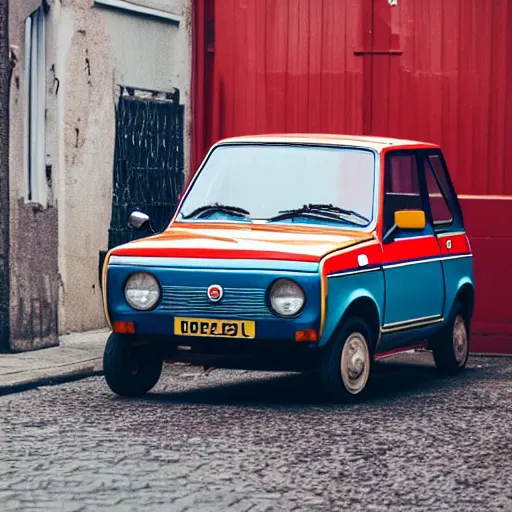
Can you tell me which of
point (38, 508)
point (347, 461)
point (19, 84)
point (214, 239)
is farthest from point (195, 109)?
point (38, 508)

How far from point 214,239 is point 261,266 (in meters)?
0.60

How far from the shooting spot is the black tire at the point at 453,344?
11898 mm

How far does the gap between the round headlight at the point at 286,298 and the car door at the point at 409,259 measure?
1063 mm

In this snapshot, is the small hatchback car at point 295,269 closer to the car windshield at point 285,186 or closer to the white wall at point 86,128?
the car windshield at point 285,186

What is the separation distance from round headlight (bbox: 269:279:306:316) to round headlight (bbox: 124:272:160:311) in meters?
0.76

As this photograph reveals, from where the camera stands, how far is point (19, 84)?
1291cm

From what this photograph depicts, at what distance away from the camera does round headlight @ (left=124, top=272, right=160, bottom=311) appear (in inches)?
393

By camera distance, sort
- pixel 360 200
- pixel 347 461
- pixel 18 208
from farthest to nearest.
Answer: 1. pixel 18 208
2. pixel 360 200
3. pixel 347 461

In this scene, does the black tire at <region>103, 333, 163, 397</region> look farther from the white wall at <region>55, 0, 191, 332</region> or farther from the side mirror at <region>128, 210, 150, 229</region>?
the white wall at <region>55, 0, 191, 332</region>

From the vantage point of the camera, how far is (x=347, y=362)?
10.1 meters

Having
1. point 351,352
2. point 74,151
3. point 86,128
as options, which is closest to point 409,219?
point 351,352

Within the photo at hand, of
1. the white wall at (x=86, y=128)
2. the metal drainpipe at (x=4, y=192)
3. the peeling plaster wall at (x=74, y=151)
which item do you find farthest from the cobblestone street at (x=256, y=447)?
the white wall at (x=86, y=128)

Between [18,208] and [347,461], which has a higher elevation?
[18,208]

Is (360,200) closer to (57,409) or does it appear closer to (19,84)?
(57,409)
